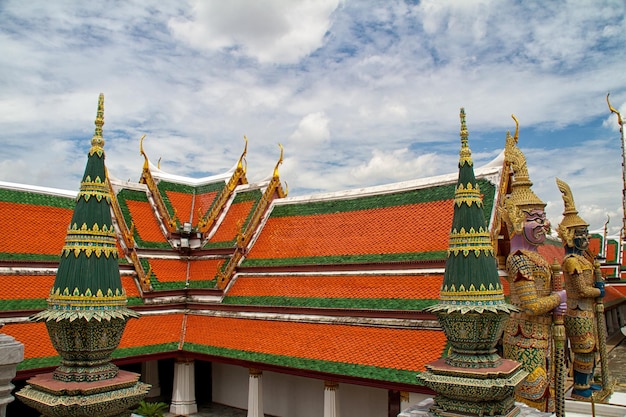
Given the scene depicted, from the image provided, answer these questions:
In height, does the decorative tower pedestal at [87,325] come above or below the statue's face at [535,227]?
below

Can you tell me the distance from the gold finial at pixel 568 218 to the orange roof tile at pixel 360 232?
15.6ft

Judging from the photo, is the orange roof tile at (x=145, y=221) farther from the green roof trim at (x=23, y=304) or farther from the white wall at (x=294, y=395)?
the white wall at (x=294, y=395)

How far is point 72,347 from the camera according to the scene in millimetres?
6664

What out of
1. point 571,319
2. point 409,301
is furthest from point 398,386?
point 571,319

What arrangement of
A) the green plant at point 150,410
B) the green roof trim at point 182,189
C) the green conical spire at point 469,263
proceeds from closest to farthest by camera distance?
the green conical spire at point 469,263, the green plant at point 150,410, the green roof trim at point 182,189

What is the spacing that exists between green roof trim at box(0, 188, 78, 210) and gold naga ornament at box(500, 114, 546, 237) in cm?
1376

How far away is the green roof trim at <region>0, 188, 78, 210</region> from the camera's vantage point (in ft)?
58.1

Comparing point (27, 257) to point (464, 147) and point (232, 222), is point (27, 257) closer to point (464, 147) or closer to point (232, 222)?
point (232, 222)

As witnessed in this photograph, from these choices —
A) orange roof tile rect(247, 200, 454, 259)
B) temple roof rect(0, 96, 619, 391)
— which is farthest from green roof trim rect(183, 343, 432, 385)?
orange roof tile rect(247, 200, 454, 259)

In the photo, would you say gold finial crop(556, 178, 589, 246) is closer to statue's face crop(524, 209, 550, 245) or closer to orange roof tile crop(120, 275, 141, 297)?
statue's face crop(524, 209, 550, 245)

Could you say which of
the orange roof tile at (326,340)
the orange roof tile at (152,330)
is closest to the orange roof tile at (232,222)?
the orange roof tile at (152,330)

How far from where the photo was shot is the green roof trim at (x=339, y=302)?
46.3 feet

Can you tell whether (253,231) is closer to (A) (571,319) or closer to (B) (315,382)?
(B) (315,382)

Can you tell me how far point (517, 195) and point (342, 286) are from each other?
19.6 feet
